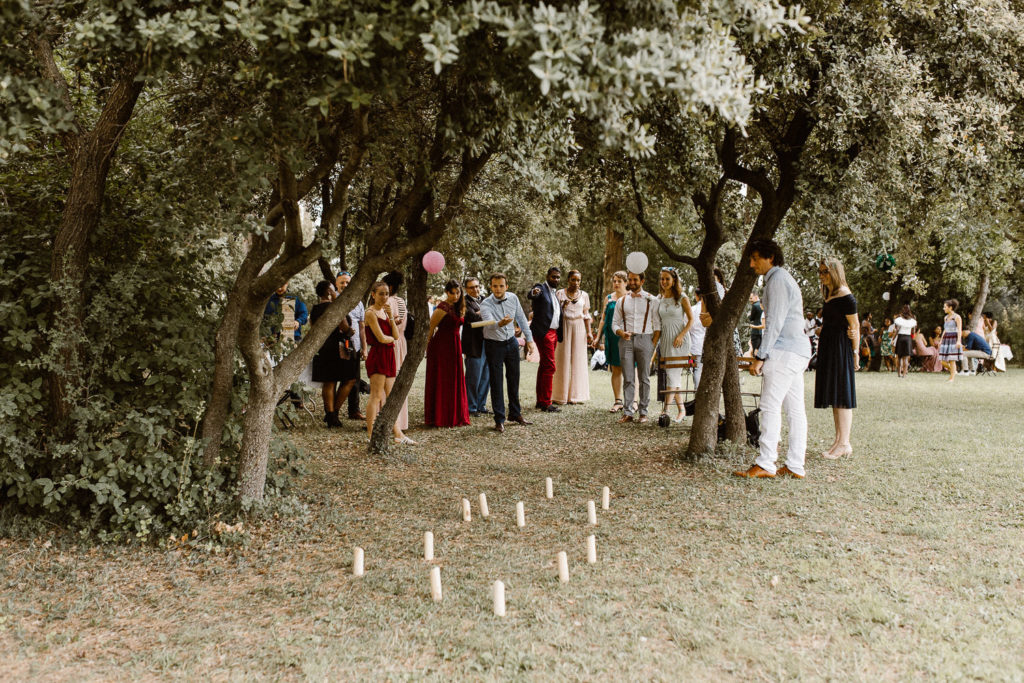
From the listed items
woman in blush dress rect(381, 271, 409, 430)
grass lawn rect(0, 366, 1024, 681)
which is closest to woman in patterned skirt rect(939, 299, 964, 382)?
grass lawn rect(0, 366, 1024, 681)

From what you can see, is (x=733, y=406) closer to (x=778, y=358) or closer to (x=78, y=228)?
(x=778, y=358)

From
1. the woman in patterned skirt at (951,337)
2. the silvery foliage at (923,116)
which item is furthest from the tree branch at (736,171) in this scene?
the woman in patterned skirt at (951,337)

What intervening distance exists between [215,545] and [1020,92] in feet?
25.7

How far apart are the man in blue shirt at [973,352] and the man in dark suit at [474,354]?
713 inches

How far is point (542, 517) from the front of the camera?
638 cm

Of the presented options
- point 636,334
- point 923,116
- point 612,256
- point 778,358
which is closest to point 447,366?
point 636,334

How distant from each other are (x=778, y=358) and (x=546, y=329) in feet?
19.7

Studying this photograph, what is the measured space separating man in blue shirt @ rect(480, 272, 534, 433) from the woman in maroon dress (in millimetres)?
436

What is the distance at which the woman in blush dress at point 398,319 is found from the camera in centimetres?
1023

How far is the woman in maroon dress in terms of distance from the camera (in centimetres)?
1081

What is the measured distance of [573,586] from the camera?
4711 mm

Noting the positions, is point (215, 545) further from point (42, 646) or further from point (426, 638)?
point (426, 638)

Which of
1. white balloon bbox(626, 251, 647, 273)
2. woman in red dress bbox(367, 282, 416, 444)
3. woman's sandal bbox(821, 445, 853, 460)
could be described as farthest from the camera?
white balloon bbox(626, 251, 647, 273)

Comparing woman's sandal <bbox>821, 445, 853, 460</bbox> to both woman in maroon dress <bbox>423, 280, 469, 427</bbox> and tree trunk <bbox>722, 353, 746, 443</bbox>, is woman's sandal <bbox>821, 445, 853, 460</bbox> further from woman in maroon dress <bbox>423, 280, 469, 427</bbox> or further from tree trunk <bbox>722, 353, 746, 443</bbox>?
woman in maroon dress <bbox>423, 280, 469, 427</bbox>
